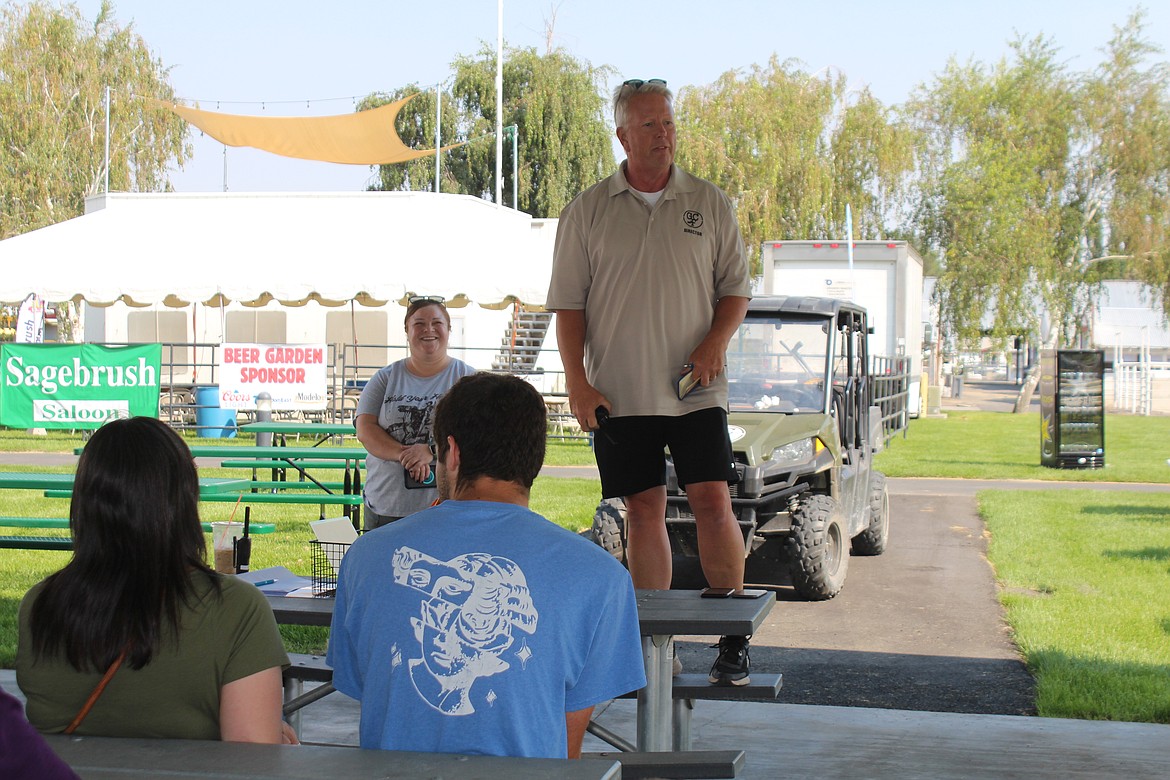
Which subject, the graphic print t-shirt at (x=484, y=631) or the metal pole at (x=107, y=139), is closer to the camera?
the graphic print t-shirt at (x=484, y=631)

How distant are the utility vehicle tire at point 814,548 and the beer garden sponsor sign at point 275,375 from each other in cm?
1103

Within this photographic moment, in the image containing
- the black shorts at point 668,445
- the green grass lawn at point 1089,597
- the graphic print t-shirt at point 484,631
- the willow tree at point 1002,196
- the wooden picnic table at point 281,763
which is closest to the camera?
the wooden picnic table at point 281,763

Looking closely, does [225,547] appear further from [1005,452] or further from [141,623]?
[1005,452]

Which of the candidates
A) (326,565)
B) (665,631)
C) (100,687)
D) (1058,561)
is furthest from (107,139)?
(100,687)

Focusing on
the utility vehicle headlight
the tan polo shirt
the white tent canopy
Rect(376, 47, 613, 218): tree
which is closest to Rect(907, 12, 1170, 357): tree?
Rect(376, 47, 613, 218): tree

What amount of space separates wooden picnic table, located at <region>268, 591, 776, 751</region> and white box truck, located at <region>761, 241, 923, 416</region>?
60.5 ft

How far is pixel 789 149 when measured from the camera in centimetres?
3697

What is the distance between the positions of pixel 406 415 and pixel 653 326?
220 centimetres

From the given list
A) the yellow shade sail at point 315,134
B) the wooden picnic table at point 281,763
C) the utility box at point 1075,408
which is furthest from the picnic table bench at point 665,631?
the yellow shade sail at point 315,134

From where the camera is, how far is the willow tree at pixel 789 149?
36781 mm

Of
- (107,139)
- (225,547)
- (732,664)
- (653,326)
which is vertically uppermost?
(107,139)

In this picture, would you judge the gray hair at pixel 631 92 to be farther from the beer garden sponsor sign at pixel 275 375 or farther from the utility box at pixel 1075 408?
the utility box at pixel 1075 408

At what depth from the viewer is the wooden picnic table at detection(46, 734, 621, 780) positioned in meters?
2.14

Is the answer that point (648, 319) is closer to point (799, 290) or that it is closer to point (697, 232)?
point (697, 232)
